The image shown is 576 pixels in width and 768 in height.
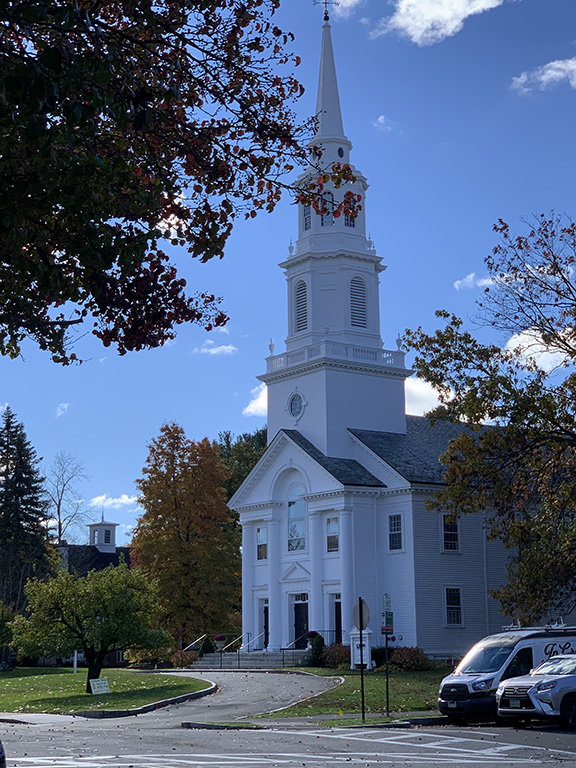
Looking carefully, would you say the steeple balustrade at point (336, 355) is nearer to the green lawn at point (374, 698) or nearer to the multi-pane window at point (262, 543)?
the multi-pane window at point (262, 543)

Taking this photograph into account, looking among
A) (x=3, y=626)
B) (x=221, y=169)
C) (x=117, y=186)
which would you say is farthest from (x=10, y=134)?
(x=3, y=626)

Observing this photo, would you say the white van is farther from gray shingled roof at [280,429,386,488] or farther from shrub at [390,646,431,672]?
gray shingled roof at [280,429,386,488]

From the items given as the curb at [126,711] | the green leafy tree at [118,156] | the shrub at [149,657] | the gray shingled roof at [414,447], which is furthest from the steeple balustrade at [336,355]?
the green leafy tree at [118,156]

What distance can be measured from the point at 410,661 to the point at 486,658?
16616 millimetres

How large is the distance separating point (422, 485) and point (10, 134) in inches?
1448

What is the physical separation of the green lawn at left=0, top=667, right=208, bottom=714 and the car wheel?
13.3 meters

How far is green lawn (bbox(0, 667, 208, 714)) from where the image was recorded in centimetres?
3038

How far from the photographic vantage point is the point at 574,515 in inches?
1168

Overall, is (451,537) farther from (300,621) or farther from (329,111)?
(329,111)

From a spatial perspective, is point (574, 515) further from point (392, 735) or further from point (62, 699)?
point (62, 699)

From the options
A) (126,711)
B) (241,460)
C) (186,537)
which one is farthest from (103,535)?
(126,711)

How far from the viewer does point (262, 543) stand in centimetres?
5091

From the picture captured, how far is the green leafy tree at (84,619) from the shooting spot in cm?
3425

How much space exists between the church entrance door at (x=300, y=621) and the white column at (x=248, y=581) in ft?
9.26
